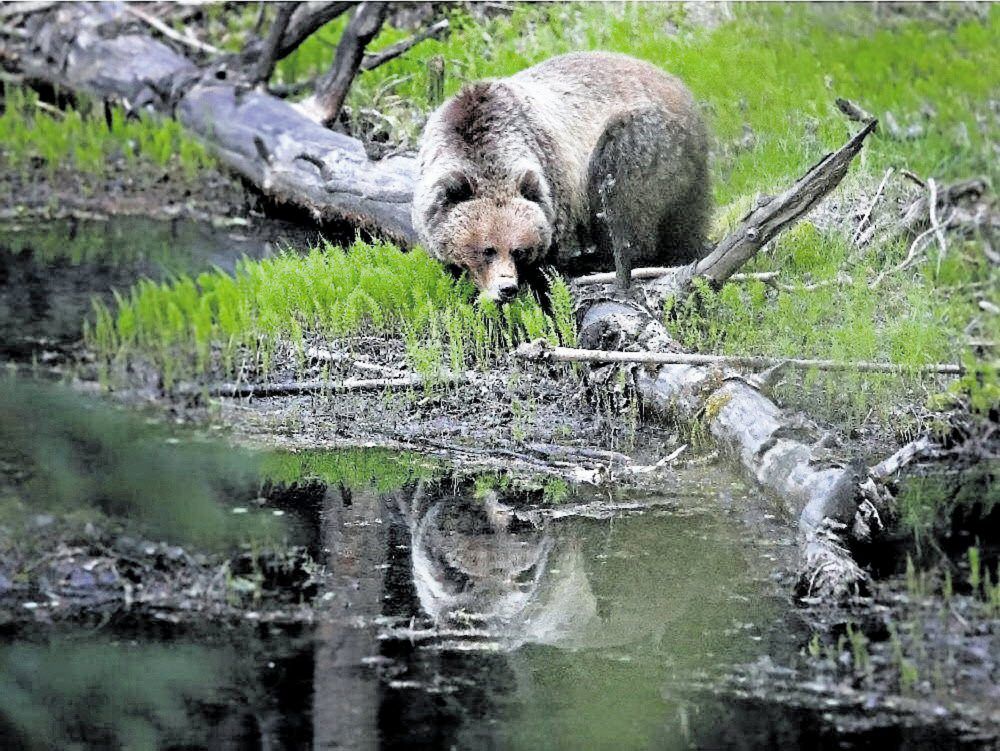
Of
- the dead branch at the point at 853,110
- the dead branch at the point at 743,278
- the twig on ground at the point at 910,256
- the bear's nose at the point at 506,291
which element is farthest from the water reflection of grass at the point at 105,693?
the dead branch at the point at 853,110

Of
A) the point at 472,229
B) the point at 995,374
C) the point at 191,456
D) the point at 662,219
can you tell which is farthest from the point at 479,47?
the point at 995,374

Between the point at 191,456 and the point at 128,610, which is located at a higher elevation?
the point at 191,456

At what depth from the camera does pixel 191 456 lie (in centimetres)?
644

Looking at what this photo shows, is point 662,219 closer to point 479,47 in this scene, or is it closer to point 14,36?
point 479,47

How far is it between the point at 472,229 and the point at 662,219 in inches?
56.8

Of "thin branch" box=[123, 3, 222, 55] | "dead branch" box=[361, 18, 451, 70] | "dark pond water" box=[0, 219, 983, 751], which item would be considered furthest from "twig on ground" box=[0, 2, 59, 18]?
"dark pond water" box=[0, 219, 983, 751]

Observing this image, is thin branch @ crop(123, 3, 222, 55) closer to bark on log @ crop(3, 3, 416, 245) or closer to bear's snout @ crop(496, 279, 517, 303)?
bark on log @ crop(3, 3, 416, 245)

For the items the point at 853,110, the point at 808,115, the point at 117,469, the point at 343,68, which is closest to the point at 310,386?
the point at 117,469

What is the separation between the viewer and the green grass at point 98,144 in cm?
1139

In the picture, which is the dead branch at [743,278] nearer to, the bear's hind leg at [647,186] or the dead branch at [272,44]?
the bear's hind leg at [647,186]

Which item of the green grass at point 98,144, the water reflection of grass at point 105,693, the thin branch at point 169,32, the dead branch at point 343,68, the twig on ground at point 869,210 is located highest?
the thin branch at point 169,32

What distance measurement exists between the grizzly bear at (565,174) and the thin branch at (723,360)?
711mm

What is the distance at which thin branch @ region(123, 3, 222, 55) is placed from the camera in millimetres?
12609

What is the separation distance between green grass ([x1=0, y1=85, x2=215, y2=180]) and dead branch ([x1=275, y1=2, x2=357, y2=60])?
41.3 inches
